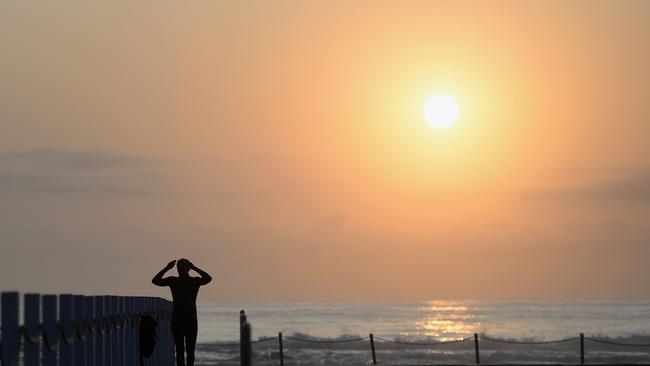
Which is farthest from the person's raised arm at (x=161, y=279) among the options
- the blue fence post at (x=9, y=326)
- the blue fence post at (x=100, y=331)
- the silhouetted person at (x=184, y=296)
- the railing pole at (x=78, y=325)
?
the blue fence post at (x=9, y=326)

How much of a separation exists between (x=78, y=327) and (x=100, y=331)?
2162 millimetres

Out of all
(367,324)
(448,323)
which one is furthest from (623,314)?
(367,324)

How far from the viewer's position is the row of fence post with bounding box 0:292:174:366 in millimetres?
15656

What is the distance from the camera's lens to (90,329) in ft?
66.8

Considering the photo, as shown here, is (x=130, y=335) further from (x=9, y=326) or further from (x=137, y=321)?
(x=9, y=326)

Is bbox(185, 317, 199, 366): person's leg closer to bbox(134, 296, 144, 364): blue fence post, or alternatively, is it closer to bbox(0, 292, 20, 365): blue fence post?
bbox(134, 296, 144, 364): blue fence post

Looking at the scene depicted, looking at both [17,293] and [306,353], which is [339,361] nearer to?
[306,353]

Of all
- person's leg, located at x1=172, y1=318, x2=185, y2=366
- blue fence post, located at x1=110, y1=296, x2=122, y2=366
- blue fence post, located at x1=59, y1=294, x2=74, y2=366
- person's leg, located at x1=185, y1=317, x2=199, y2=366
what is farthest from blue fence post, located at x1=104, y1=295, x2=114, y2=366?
blue fence post, located at x1=59, y1=294, x2=74, y2=366

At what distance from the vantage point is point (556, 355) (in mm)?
85250

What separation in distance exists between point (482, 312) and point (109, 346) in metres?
158

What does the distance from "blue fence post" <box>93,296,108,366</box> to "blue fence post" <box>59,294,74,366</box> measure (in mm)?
2145

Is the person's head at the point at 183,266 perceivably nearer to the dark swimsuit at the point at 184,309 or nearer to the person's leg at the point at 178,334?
the dark swimsuit at the point at 184,309

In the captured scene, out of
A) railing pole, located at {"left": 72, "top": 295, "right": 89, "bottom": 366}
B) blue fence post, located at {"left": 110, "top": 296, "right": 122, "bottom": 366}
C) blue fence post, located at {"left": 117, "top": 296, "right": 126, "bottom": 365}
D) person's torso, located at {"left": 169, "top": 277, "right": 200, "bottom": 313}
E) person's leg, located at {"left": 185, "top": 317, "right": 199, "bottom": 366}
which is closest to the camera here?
railing pole, located at {"left": 72, "top": 295, "right": 89, "bottom": 366}

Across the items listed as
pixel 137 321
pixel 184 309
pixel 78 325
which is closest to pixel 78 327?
pixel 78 325
